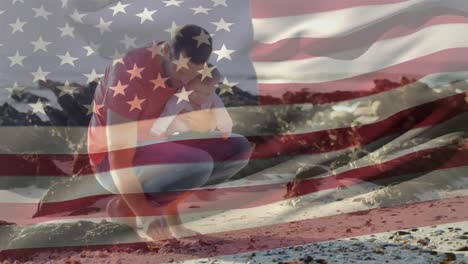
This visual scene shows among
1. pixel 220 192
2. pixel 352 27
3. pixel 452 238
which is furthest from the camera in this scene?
pixel 352 27

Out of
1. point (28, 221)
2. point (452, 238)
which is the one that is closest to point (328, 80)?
point (452, 238)

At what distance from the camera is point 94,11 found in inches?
83.4

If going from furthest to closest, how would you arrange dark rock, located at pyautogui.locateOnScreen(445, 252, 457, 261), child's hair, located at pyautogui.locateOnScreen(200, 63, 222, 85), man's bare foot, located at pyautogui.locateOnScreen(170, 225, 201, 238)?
child's hair, located at pyautogui.locateOnScreen(200, 63, 222, 85) → man's bare foot, located at pyautogui.locateOnScreen(170, 225, 201, 238) → dark rock, located at pyautogui.locateOnScreen(445, 252, 457, 261)

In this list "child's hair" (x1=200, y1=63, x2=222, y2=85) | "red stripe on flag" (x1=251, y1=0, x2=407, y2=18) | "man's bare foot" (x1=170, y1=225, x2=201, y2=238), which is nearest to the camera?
"man's bare foot" (x1=170, y1=225, x2=201, y2=238)

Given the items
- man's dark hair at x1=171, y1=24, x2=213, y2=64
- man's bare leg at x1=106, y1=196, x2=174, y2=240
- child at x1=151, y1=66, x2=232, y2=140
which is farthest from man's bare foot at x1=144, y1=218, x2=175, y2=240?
man's dark hair at x1=171, y1=24, x2=213, y2=64

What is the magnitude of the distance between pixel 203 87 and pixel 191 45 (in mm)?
141

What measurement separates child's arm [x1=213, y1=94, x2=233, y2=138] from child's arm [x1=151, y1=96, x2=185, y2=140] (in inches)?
4.3

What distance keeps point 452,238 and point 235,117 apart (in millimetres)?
665

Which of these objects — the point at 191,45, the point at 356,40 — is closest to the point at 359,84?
the point at 356,40

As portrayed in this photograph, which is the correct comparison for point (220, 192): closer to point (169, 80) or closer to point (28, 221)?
point (169, 80)

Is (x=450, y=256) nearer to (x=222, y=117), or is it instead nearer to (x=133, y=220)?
(x=222, y=117)

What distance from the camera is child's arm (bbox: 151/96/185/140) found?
6.31 feet

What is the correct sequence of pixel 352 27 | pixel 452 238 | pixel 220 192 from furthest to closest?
pixel 352 27, pixel 220 192, pixel 452 238

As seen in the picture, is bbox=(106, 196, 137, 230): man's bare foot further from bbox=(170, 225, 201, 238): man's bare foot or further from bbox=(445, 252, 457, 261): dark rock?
bbox=(445, 252, 457, 261): dark rock
